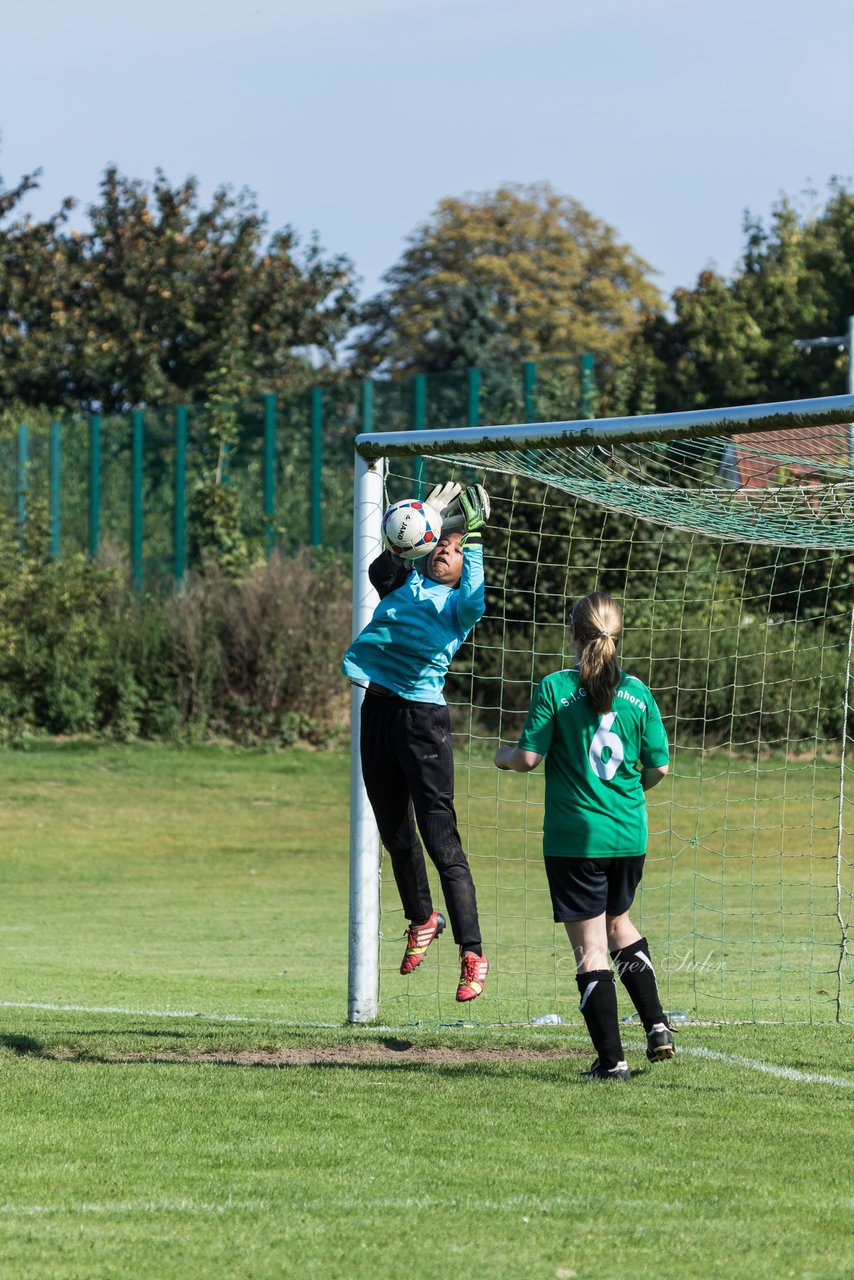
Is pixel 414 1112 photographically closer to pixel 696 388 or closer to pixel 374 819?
pixel 374 819

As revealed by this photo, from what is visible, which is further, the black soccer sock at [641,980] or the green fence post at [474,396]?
the green fence post at [474,396]

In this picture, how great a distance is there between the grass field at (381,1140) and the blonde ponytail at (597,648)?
1.57 m

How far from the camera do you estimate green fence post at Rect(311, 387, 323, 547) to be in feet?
87.4

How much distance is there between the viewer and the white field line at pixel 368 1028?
22.6 feet

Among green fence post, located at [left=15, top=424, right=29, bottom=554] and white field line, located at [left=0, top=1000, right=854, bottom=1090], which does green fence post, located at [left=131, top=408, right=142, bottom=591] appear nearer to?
green fence post, located at [left=15, top=424, right=29, bottom=554]

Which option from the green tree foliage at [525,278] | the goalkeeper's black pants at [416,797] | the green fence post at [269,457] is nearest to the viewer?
the goalkeeper's black pants at [416,797]

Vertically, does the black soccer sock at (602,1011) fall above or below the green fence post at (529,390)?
below

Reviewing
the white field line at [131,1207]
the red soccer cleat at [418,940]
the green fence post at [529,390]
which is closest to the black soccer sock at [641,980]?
the red soccer cleat at [418,940]

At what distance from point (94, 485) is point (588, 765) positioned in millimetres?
23434

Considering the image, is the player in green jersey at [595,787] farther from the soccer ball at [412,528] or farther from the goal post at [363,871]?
the goal post at [363,871]

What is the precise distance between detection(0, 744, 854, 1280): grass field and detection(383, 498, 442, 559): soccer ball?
226cm

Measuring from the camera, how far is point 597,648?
21.7ft

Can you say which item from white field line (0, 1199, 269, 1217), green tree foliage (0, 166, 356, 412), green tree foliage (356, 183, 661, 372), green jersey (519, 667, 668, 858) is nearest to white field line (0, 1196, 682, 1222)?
white field line (0, 1199, 269, 1217)

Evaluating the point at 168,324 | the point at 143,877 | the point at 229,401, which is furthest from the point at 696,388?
the point at 143,877
